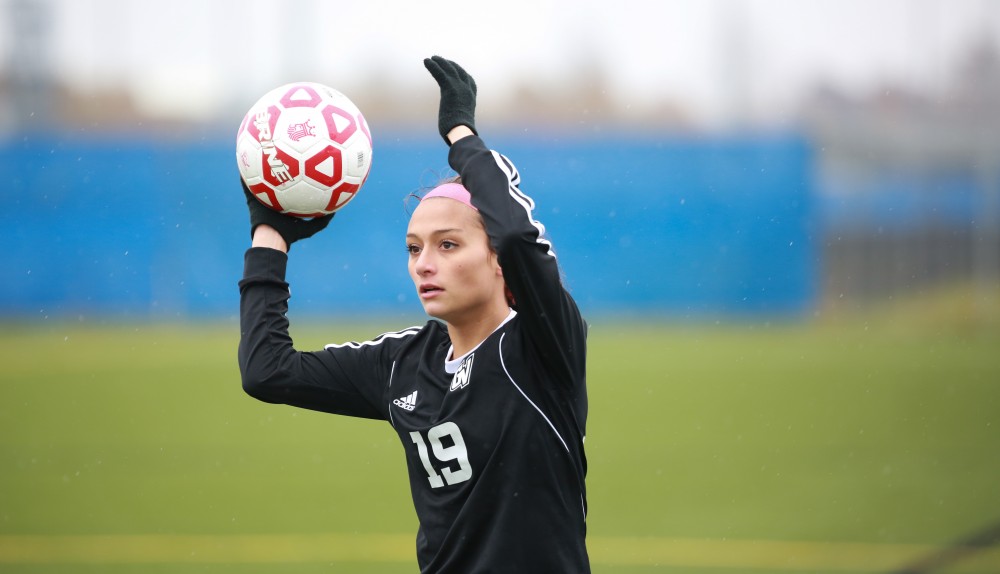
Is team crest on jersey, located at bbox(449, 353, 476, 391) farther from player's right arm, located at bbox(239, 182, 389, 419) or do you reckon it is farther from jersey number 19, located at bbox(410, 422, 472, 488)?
player's right arm, located at bbox(239, 182, 389, 419)

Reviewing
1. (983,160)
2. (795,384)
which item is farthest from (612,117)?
(795,384)

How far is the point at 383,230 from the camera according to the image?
2041cm

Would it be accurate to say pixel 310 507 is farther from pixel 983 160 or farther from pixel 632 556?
pixel 983 160

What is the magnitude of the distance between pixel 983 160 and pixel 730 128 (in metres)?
5.46

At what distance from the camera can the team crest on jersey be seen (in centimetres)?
269

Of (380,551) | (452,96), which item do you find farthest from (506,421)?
(380,551)

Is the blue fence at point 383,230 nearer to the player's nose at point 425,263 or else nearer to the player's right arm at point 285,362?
the player's right arm at point 285,362

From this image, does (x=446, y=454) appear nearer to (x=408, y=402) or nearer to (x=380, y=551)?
(x=408, y=402)

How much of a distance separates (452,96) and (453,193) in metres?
0.25

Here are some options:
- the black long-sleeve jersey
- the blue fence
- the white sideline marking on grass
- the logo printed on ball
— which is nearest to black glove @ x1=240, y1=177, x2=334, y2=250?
the logo printed on ball

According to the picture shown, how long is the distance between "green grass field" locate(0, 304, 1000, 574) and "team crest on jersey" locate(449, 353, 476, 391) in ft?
10.7

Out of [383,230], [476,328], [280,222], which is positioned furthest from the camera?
[383,230]

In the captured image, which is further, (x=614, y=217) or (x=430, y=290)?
(x=614, y=217)

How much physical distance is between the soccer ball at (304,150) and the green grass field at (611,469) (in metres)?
3.11
